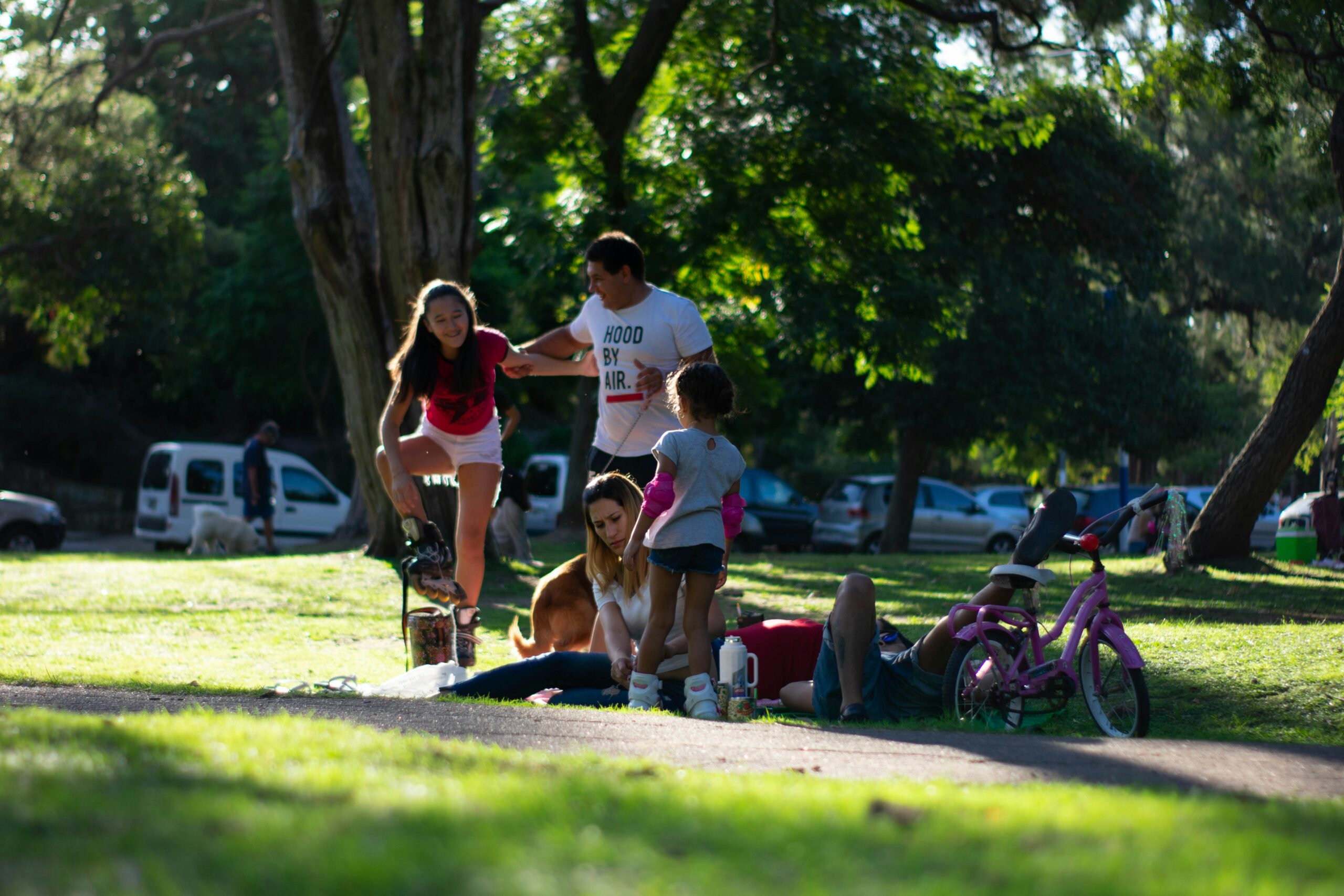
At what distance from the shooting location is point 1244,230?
113 ft

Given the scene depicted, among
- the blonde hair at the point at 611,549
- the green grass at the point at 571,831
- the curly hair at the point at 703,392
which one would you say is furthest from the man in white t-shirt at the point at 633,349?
the green grass at the point at 571,831

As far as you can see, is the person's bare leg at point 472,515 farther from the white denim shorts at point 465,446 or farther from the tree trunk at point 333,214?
the tree trunk at point 333,214

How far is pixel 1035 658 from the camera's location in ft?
20.1

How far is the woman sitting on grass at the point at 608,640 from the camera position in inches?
247

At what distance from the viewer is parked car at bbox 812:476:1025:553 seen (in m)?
28.0

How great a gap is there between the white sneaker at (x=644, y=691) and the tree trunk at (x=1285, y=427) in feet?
31.9

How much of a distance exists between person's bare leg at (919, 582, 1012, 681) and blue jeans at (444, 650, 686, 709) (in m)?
1.20

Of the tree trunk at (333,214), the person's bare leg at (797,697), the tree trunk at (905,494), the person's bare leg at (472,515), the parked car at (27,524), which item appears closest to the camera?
the person's bare leg at (797,697)

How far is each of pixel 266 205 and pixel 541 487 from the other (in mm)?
10301

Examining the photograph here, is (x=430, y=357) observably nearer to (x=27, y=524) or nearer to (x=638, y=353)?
(x=638, y=353)

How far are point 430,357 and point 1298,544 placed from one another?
15143mm

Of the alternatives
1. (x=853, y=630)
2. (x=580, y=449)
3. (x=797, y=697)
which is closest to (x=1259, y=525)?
(x=580, y=449)

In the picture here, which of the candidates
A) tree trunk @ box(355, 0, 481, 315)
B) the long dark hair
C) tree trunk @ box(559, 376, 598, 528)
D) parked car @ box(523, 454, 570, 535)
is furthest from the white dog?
the long dark hair

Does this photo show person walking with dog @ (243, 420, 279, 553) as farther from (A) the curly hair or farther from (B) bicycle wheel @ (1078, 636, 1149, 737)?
(B) bicycle wheel @ (1078, 636, 1149, 737)
